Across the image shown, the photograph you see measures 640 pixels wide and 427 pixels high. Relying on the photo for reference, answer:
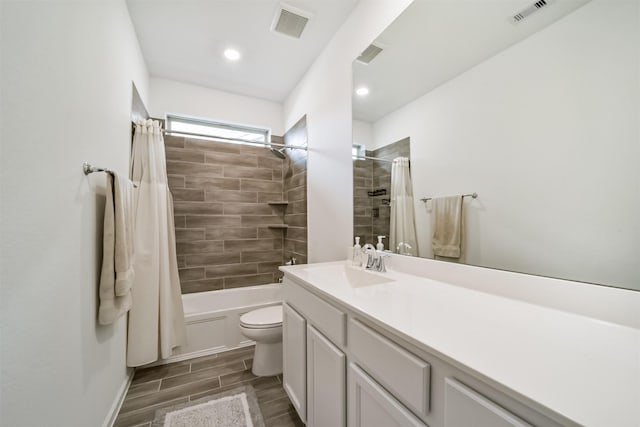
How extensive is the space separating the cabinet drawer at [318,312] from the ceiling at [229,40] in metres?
1.93

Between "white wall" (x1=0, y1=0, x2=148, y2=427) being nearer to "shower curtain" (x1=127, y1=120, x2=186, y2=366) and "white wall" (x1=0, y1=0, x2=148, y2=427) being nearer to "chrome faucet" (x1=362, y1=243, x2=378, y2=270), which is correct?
"shower curtain" (x1=127, y1=120, x2=186, y2=366)

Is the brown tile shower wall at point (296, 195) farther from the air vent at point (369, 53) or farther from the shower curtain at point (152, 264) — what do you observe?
the shower curtain at point (152, 264)

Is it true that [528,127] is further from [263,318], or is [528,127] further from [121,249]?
[263,318]

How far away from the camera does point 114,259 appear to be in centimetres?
129

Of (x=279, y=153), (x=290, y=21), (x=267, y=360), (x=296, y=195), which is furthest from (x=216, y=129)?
(x=267, y=360)

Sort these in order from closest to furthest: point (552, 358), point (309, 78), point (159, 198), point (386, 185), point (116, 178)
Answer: point (552, 358)
point (116, 178)
point (386, 185)
point (159, 198)
point (309, 78)

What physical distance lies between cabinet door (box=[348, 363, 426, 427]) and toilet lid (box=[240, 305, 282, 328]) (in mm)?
1134

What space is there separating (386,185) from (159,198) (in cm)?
186

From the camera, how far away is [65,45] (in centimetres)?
97

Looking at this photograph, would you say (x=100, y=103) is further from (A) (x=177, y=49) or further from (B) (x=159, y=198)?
(A) (x=177, y=49)

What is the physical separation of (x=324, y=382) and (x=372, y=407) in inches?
13.5

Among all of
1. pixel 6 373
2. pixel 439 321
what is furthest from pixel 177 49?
pixel 439 321

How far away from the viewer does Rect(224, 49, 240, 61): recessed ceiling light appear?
2209mm

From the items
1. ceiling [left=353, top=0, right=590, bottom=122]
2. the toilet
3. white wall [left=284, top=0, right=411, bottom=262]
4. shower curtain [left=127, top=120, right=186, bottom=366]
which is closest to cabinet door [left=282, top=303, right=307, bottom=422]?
the toilet
